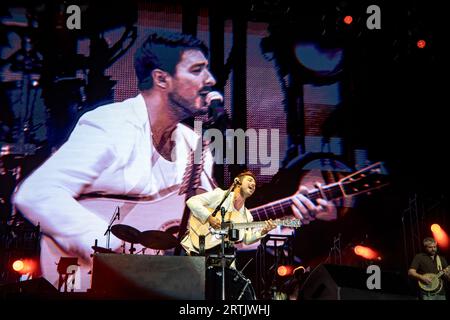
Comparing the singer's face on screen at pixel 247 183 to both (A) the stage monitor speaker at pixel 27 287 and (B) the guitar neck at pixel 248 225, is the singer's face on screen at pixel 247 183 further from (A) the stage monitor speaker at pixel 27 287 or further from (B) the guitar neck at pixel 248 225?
(A) the stage monitor speaker at pixel 27 287

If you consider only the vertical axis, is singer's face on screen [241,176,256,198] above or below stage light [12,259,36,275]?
above

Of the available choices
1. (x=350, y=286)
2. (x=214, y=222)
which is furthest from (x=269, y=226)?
(x=350, y=286)

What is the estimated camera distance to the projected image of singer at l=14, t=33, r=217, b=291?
270 inches

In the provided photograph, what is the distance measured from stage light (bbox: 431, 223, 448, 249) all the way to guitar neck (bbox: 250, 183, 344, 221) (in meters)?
1.53

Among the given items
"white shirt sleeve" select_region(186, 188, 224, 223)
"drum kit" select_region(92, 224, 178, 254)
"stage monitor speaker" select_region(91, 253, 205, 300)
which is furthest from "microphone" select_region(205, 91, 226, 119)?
"stage monitor speaker" select_region(91, 253, 205, 300)

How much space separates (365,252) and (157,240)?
9.23 ft

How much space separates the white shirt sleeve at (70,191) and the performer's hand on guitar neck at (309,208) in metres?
2.36

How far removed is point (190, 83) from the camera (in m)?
7.52

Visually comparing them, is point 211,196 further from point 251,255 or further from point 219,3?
point 219,3

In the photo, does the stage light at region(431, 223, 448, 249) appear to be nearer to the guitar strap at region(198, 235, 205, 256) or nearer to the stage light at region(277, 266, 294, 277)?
the stage light at region(277, 266, 294, 277)

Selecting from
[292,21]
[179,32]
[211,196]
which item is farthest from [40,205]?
[292,21]

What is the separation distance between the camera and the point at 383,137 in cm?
797

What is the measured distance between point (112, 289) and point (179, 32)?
451 centimetres

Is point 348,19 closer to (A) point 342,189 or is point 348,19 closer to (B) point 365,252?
(A) point 342,189
